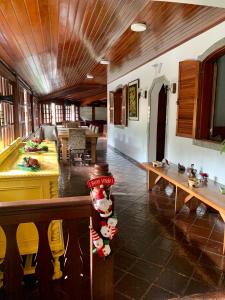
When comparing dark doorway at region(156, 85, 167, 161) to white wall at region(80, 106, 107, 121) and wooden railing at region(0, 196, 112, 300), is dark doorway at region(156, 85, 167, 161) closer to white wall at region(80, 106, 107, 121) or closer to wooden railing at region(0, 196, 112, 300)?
wooden railing at region(0, 196, 112, 300)

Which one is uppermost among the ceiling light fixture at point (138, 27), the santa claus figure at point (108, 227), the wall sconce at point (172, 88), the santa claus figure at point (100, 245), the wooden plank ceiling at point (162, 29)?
the wooden plank ceiling at point (162, 29)

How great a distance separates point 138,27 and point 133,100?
10.8 ft

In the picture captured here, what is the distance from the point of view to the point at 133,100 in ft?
22.0

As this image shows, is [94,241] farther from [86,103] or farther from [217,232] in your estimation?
[86,103]

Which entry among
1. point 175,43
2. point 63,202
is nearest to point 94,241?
point 63,202

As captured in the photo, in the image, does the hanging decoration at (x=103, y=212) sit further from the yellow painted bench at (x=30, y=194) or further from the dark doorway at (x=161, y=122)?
the dark doorway at (x=161, y=122)

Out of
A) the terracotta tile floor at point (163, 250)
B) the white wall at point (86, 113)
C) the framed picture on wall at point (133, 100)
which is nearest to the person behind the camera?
the terracotta tile floor at point (163, 250)

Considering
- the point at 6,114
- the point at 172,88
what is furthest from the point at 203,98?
the point at 6,114

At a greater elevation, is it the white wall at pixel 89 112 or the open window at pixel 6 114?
the white wall at pixel 89 112

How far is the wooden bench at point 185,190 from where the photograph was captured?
2.50 metres

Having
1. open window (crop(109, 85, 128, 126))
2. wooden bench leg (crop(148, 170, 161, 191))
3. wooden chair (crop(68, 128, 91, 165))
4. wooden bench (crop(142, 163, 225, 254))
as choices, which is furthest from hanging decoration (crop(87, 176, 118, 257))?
open window (crop(109, 85, 128, 126))

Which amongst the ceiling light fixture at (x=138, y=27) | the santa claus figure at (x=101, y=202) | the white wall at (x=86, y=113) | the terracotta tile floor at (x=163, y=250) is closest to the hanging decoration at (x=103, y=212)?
the santa claus figure at (x=101, y=202)

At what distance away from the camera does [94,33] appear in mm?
3361

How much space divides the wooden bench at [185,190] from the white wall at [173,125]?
32cm
